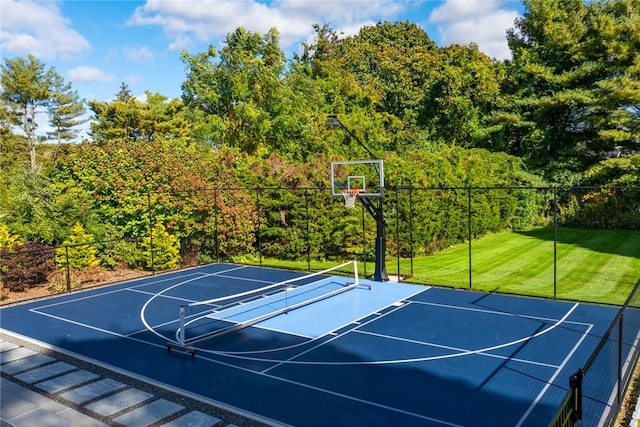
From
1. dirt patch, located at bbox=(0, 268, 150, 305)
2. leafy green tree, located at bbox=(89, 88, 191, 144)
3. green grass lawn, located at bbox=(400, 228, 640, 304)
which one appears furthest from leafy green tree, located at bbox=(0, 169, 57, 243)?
leafy green tree, located at bbox=(89, 88, 191, 144)

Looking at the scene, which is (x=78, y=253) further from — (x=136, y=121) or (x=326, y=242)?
(x=136, y=121)

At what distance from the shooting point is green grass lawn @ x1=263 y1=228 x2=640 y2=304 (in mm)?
12367

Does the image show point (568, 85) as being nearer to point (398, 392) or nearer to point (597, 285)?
point (597, 285)

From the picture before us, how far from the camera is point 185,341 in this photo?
838 cm

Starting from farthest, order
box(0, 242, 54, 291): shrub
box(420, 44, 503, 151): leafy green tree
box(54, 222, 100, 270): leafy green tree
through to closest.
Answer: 1. box(420, 44, 503, 151): leafy green tree
2. box(54, 222, 100, 270): leafy green tree
3. box(0, 242, 54, 291): shrub

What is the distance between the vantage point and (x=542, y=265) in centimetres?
1514

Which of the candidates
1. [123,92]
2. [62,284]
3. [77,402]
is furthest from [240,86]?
[77,402]

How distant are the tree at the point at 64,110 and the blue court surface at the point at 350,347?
29.4 m

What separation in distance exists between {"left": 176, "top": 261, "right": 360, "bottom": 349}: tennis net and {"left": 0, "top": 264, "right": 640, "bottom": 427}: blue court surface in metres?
0.04

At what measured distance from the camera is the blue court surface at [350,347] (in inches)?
241

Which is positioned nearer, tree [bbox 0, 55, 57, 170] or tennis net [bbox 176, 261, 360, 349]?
tennis net [bbox 176, 261, 360, 349]

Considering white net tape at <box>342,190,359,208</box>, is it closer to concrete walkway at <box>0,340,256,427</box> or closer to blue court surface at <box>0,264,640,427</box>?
blue court surface at <box>0,264,640,427</box>

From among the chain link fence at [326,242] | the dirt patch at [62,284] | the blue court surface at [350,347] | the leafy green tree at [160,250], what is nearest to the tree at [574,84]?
the chain link fence at [326,242]

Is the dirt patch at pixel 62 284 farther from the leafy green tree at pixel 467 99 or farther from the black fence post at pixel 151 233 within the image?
the leafy green tree at pixel 467 99
